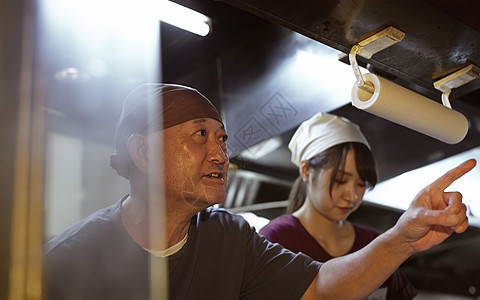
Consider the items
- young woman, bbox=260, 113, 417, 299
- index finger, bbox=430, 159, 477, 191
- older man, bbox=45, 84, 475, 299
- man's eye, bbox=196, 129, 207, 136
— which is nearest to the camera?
older man, bbox=45, 84, 475, 299

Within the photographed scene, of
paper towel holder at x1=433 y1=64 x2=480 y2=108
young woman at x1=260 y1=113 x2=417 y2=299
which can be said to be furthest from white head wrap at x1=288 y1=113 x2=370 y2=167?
paper towel holder at x1=433 y1=64 x2=480 y2=108

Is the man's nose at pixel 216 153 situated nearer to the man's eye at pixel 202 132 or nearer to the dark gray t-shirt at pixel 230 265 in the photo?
the man's eye at pixel 202 132

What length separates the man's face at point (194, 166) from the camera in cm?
108

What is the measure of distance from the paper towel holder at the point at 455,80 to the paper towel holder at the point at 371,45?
232mm

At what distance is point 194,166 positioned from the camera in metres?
1.11

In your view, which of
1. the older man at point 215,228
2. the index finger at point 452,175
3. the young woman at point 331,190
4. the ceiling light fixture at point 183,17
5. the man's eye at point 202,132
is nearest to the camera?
the older man at point 215,228

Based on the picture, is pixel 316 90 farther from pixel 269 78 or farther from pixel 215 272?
pixel 215 272

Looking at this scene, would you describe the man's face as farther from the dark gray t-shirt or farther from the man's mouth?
the dark gray t-shirt

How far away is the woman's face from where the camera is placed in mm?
1698

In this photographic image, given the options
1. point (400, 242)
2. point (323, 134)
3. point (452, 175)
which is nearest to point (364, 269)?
point (400, 242)

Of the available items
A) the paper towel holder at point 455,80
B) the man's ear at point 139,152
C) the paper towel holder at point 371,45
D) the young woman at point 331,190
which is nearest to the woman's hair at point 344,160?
the young woman at point 331,190

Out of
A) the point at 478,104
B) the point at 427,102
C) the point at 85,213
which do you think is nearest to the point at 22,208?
the point at 85,213

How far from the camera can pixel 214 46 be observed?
1862 mm

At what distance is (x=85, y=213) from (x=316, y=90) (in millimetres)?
1332
